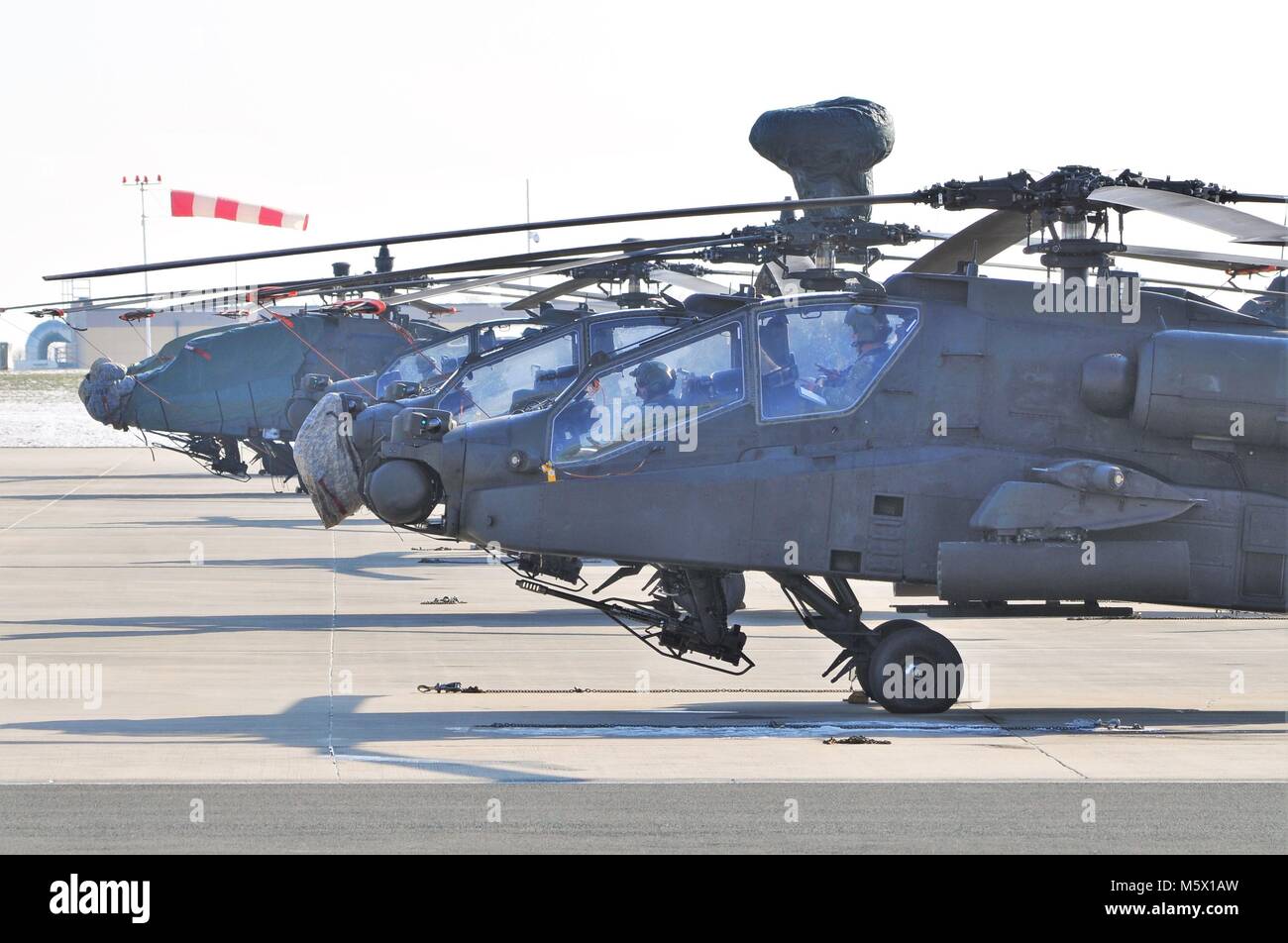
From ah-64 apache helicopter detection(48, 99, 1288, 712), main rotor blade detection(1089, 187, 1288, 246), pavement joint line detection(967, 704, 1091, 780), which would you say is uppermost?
main rotor blade detection(1089, 187, 1288, 246)

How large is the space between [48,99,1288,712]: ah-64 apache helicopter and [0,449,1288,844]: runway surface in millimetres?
838

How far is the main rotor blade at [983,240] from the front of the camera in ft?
37.6

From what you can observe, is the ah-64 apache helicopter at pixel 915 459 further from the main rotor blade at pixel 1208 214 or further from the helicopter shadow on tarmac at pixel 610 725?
the main rotor blade at pixel 1208 214

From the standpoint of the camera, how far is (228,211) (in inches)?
616

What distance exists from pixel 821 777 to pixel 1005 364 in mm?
3599

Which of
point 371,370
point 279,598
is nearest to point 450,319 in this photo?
point 371,370

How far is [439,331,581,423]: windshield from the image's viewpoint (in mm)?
14688

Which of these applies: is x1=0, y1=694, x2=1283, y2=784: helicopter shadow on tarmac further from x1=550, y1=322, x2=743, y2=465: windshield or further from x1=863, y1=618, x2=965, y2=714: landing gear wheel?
x1=550, y1=322, x2=743, y2=465: windshield

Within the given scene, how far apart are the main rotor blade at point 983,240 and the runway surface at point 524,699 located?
2918 millimetres

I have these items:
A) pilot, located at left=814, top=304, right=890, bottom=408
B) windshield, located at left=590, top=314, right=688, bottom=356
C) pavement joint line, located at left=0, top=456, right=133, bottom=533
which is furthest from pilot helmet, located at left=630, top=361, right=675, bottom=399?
pavement joint line, located at left=0, top=456, right=133, bottom=533

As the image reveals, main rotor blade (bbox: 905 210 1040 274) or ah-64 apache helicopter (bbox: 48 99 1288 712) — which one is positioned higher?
main rotor blade (bbox: 905 210 1040 274)

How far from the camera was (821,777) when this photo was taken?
8.42 meters

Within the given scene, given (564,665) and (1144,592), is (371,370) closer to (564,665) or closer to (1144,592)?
(564,665)
